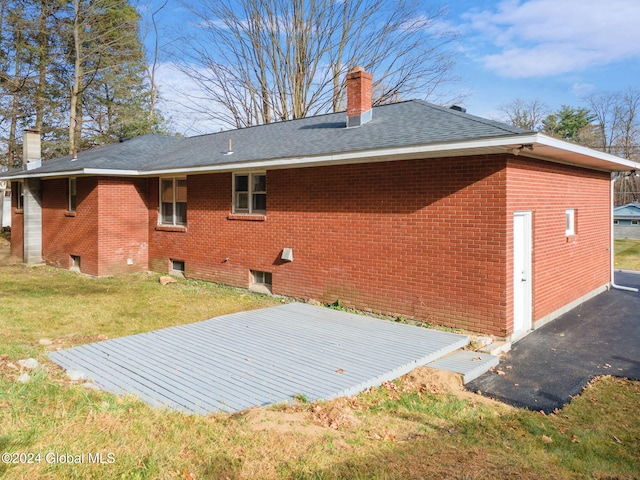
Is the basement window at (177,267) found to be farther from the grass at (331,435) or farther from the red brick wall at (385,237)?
the grass at (331,435)

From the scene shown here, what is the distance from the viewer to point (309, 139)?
1096 centimetres

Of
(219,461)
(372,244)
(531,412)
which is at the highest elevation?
(372,244)

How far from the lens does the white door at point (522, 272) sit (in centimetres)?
792

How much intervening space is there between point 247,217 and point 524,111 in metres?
40.3

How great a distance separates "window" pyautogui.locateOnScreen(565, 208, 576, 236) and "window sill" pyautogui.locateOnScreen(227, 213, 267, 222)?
6.76 metres

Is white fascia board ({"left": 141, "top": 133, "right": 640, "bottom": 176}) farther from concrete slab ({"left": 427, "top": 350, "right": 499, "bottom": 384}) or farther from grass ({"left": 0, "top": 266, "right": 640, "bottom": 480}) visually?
grass ({"left": 0, "top": 266, "right": 640, "bottom": 480})

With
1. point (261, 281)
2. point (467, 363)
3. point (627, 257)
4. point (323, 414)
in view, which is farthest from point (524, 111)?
point (323, 414)

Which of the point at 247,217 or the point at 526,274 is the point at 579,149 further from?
the point at 247,217

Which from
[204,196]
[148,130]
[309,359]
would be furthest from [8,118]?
[309,359]

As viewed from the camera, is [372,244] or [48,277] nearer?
[372,244]

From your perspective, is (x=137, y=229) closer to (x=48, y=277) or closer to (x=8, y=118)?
(x=48, y=277)

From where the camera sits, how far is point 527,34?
2245 cm

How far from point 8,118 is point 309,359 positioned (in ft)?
89.0

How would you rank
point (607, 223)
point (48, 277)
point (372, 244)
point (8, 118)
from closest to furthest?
point (372, 244), point (607, 223), point (48, 277), point (8, 118)
